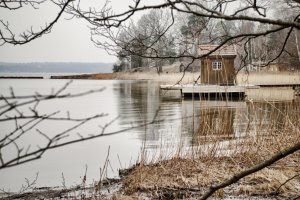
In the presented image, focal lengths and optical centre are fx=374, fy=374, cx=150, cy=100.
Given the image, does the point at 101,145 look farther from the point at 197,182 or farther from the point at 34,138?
the point at 197,182

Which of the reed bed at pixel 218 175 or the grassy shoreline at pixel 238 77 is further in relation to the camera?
the grassy shoreline at pixel 238 77

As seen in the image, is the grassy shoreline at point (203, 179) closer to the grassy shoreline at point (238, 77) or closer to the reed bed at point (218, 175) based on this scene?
the reed bed at point (218, 175)

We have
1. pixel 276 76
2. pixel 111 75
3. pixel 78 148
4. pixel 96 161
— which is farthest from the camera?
pixel 111 75

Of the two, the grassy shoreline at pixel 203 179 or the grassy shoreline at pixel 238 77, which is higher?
the grassy shoreline at pixel 238 77

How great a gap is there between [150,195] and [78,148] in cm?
622

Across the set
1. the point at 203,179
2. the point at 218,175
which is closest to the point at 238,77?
the point at 218,175

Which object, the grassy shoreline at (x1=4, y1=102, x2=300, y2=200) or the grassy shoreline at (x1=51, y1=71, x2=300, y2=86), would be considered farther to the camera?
the grassy shoreline at (x1=51, y1=71, x2=300, y2=86)

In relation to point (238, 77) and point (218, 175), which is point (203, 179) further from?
point (238, 77)

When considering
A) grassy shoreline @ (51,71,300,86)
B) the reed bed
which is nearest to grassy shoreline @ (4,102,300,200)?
the reed bed

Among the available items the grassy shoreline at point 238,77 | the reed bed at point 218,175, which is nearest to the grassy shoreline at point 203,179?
the reed bed at point 218,175

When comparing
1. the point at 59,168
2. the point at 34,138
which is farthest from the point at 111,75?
the point at 59,168

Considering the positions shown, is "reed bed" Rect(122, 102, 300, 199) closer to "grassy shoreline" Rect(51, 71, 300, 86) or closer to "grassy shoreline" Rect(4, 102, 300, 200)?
"grassy shoreline" Rect(4, 102, 300, 200)

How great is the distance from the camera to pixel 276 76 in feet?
112

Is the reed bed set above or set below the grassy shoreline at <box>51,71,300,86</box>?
below
